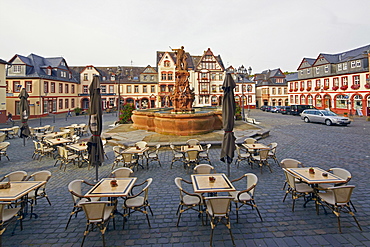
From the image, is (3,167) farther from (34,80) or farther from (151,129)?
(34,80)

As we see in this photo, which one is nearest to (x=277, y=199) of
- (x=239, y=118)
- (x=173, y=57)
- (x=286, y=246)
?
(x=286, y=246)

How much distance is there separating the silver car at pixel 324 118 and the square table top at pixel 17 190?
2598 centimetres

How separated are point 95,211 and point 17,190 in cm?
228

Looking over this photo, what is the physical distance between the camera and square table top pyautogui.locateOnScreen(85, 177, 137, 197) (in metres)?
4.91

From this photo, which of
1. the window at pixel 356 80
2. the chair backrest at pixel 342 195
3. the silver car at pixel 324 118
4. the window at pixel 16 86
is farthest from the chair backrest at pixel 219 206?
the window at pixel 16 86

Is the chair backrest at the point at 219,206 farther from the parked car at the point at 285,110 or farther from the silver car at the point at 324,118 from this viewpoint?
the parked car at the point at 285,110

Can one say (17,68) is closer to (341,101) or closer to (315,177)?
(315,177)

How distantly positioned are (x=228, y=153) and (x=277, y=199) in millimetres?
2126

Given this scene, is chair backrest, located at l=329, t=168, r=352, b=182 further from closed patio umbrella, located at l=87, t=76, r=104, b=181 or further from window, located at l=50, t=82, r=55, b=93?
window, located at l=50, t=82, r=55, b=93

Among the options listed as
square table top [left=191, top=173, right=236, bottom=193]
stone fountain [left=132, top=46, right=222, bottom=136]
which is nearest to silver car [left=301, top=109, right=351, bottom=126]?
stone fountain [left=132, top=46, right=222, bottom=136]

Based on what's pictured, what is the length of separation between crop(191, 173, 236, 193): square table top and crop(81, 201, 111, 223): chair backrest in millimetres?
1985

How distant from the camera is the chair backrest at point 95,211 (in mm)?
4367

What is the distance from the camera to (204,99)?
54906mm

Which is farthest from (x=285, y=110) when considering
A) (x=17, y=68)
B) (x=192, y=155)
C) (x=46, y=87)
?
(x=17, y=68)
